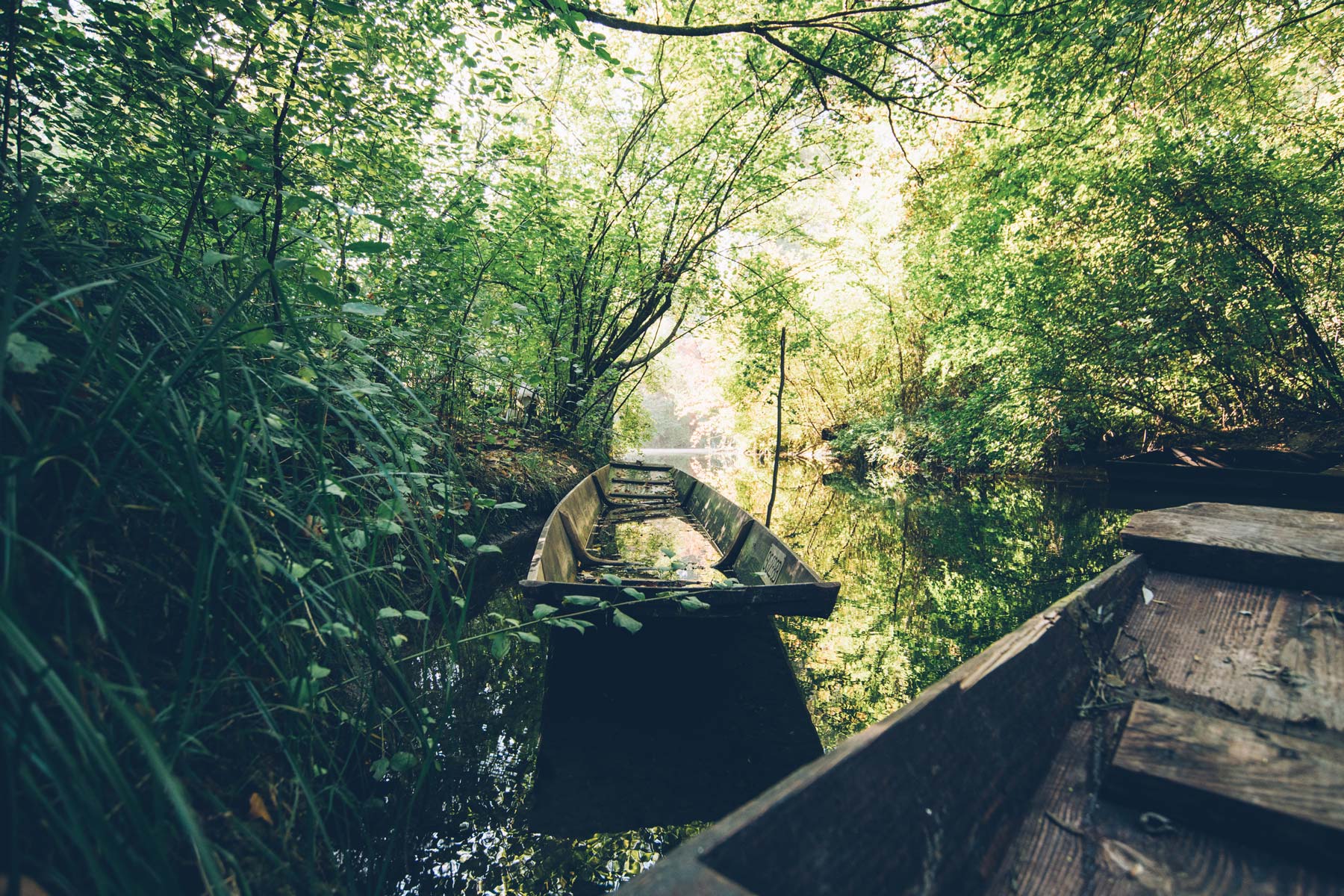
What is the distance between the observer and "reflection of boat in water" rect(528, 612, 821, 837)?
184 centimetres

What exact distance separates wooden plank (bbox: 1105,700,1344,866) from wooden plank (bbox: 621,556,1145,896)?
9 centimetres

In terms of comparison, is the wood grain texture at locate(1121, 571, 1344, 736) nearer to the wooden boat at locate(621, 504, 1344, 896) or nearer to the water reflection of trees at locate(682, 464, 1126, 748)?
the wooden boat at locate(621, 504, 1344, 896)

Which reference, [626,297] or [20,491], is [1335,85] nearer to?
[626,297]

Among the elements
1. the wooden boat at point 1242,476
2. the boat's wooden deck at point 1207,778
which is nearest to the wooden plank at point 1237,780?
the boat's wooden deck at point 1207,778

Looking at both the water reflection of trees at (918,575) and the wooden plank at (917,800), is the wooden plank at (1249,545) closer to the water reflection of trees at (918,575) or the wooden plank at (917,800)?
the wooden plank at (917,800)

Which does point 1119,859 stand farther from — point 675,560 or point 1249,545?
point 675,560

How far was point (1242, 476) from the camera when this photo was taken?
6.46 metres

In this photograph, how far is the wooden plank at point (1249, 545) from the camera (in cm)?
79

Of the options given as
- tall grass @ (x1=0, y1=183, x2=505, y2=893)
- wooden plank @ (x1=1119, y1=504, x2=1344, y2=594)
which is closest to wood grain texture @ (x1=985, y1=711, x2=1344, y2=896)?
wooden plank @ (x1=1119, y1=504, x2=1344, y2=594)

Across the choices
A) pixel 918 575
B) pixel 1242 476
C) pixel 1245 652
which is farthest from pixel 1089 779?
pixel 1242 476

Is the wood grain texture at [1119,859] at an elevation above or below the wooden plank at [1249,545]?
below

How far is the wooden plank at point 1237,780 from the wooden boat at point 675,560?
4.43 feet

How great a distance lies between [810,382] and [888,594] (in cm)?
1277

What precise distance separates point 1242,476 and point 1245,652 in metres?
8.43
